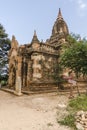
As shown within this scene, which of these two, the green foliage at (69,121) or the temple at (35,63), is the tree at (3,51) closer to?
the temple at (35,63)

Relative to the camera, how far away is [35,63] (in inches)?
920

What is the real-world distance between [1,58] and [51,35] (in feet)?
28.6

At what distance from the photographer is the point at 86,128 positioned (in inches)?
418

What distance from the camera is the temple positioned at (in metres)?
22.9

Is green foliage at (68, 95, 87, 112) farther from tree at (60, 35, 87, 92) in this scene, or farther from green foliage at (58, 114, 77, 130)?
tree at (60, 35, 87, 92)

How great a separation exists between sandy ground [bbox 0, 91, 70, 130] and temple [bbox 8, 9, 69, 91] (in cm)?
626

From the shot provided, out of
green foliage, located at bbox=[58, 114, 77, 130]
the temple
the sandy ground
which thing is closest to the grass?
green foliage, located at bbox=[58, 114, 77, 130]

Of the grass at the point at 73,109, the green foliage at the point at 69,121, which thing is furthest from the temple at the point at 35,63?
the green foliage at the point at 69,121

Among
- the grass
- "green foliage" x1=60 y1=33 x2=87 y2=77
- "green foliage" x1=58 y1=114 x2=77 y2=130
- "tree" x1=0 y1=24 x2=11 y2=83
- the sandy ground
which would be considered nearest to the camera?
the sandy ground

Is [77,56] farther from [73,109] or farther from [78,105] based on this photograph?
[73,109]

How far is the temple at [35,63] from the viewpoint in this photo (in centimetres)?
2294

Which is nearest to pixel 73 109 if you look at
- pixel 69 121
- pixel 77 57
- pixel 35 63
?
pixel 69 121

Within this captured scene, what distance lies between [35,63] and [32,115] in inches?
448

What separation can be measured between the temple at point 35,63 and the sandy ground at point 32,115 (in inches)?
246
